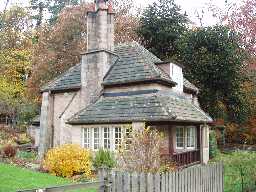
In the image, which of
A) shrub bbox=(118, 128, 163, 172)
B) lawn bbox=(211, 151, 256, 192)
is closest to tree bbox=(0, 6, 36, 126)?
shrub bbox=(118, 128, 163, 172)

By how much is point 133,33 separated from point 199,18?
925 cm

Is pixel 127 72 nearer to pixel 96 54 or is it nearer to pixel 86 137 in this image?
pixel 96 54

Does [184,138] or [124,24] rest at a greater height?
[124,24]

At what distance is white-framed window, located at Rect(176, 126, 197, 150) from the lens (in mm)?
25328

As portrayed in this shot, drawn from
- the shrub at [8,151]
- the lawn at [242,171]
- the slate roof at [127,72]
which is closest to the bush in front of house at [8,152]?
the shrub at [8,151]

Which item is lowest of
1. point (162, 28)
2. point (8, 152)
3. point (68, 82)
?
point (8, 152)

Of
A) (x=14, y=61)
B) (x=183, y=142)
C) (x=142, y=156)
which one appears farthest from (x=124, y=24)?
(x=142, y=156)

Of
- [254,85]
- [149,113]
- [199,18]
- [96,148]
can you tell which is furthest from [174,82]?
[199,18]

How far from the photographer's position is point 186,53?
3606 centimetres

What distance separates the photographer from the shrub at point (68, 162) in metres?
19.5

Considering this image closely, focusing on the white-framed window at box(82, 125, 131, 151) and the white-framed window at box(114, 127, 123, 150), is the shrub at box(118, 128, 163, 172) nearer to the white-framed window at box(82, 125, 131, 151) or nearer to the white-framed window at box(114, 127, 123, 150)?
the white-framed window at box(82, 125, 131, 151)

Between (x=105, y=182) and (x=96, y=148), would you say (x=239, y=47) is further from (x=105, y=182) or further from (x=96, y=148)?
(x=105, y=182)

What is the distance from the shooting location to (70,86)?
26.7 meters

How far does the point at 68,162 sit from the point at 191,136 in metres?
10.3
